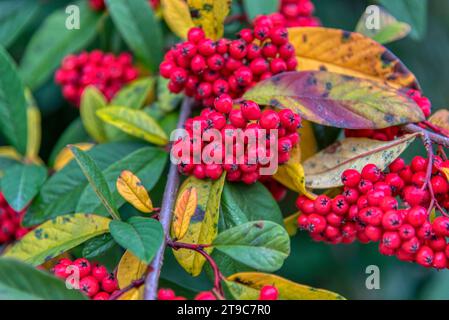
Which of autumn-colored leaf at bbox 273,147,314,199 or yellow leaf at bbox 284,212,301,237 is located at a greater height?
autumn-colored leaf at bbox 273,147,314,199

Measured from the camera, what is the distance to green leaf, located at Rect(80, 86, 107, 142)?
1962 millimetres

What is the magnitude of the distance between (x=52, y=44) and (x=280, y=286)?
1.39 metres

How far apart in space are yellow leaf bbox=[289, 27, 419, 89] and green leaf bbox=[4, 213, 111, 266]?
0.76m

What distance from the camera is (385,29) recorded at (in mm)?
1909

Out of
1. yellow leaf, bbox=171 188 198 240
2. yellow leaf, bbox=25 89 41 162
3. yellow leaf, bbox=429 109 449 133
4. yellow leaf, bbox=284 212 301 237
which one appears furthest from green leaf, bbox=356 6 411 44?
yellow leaf, bbox=25 89 41 162

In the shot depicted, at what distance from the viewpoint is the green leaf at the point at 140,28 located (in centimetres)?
199

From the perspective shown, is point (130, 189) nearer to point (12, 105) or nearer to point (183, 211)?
point (183, 211)

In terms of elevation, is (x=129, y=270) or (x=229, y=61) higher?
(x=229, y=61)

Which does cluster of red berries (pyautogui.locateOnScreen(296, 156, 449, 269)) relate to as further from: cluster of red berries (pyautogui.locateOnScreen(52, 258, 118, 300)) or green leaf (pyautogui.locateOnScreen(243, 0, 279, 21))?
green leaf (pyautogui.locateOnScreen(243, 0, 279, 21))

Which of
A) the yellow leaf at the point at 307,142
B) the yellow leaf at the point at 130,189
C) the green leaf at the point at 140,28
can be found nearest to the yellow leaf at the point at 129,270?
the yellow leaf at the point at 130,189

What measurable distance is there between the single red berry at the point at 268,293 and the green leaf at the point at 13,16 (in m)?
1.56

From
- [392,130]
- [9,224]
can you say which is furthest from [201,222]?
[9,224]

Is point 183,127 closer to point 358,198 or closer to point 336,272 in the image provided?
point 358,198

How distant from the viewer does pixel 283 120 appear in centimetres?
143
